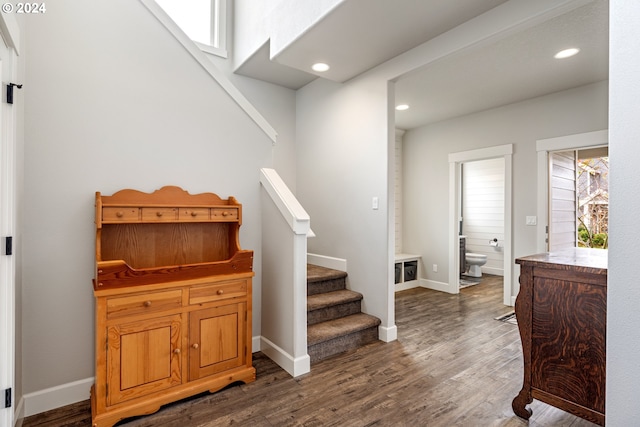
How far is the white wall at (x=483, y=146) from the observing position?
3.79 meters

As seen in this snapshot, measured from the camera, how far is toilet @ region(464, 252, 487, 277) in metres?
6.14

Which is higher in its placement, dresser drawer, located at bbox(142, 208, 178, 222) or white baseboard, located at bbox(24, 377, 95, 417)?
dresser drawer, located at bbox(142, 208, 178, 222)

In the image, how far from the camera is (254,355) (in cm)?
279

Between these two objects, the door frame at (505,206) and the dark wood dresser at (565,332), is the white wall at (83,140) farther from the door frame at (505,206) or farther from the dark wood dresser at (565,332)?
the door frame at (505,206)

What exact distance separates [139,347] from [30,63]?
1.79 meters

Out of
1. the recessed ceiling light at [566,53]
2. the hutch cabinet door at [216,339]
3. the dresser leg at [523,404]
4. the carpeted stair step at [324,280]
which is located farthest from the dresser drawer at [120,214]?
the recessed ceiling light at [566,53]

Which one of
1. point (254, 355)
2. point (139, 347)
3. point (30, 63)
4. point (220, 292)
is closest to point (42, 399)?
point (139, 347)

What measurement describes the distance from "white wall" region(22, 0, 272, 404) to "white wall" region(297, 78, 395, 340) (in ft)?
4.94

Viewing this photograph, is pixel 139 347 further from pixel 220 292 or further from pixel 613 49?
pixel 613 49

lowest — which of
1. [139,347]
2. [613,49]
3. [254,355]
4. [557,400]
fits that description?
[254,355]

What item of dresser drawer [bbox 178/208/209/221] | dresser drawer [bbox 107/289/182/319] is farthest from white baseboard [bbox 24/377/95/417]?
dresser drawer [bbox 178/208/209/221]

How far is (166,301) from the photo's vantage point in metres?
2.04

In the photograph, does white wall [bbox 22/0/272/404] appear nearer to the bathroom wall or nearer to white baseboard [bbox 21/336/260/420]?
white baseboard [bbox 21/336/260/420]

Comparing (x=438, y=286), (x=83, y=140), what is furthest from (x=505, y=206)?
(x=83, y=140)
